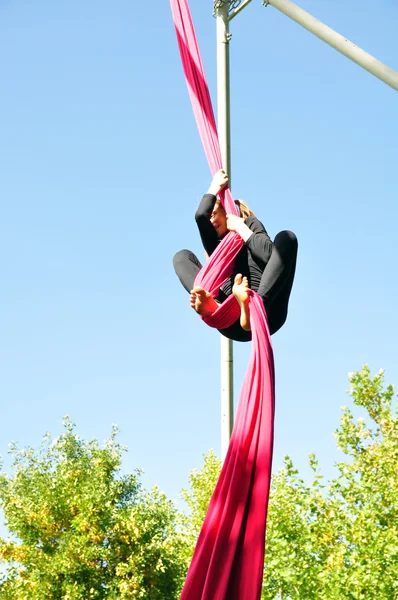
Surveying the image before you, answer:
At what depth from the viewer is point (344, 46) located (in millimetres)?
2885

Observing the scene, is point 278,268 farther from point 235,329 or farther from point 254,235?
point 235,329

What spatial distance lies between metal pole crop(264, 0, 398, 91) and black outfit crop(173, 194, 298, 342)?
27.2 inches

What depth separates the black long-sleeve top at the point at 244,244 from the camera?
3010mm

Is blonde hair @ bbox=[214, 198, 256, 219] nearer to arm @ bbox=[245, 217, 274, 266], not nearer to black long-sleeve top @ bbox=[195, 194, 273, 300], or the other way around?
black long-sleeve top @ bbox=[195, 194, 273, 300]

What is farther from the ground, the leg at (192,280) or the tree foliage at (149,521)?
the tree foliage at (149,521)

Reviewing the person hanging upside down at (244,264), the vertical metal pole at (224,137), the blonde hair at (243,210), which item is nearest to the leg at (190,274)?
the person hanging upside down at (244,264)

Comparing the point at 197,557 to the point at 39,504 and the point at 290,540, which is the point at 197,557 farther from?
the point at 39,504

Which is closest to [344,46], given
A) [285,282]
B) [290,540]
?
[285,282]

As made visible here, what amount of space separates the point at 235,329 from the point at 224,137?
3.98 feet

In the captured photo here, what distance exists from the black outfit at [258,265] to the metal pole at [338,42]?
0.69 m

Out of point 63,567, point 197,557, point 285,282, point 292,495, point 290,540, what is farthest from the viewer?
point 63,567

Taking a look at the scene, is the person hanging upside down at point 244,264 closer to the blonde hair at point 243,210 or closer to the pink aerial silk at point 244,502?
the blonde hair at point 243,210

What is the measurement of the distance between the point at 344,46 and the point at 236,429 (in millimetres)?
1562

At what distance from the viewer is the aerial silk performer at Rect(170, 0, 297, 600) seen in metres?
2.34
